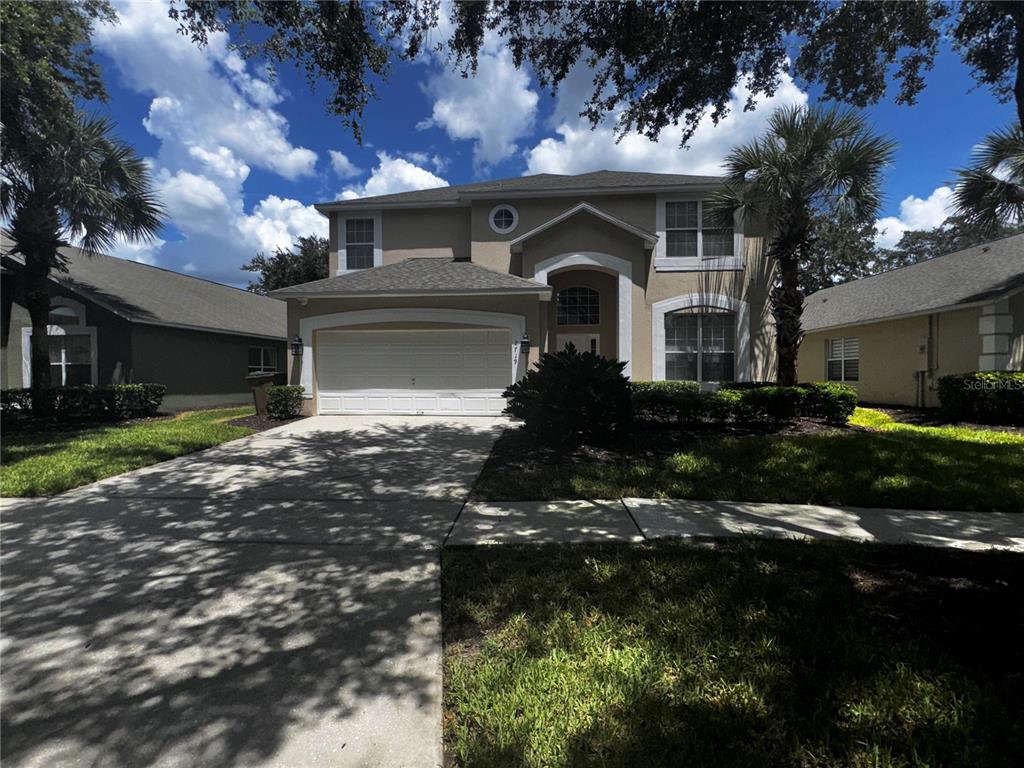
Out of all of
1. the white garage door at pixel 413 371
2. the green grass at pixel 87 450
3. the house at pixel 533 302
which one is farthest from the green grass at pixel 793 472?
the green grass at pixel 87 450

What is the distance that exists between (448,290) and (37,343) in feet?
33.5

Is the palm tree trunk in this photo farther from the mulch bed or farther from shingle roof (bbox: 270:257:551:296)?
the mulch bed

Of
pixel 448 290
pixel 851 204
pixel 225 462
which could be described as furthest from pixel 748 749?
pixel 851 204

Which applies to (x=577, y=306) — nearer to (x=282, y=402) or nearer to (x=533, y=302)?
(x=533, y=302)

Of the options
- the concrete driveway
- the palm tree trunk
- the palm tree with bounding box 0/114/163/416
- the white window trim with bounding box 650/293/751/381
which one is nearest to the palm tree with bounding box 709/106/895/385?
the palm tree trunk

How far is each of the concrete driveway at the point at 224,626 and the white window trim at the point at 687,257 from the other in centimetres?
1010

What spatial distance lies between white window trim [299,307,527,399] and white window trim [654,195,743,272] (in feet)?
Answer: 15.0

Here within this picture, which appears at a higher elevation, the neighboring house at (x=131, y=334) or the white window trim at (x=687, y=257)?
the white window trim at (x=687, y=257)

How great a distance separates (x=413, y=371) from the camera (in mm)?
12656

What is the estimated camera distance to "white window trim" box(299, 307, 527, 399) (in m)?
12.2

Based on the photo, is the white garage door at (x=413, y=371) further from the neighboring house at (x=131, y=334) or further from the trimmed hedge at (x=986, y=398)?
the trimmed hedge at (x=986, y=398)

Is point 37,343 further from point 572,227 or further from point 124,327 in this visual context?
point 572,227

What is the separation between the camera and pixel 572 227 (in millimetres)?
13500

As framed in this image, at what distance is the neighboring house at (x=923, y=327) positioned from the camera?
11.4m
